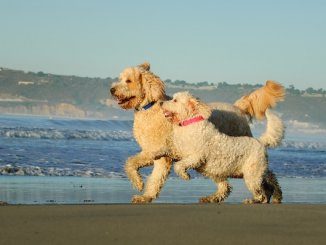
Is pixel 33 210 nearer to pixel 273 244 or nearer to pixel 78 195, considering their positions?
pixel 273 244

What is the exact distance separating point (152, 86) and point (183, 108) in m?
0.89

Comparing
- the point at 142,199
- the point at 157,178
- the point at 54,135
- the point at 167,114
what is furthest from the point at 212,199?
the point at 54,135

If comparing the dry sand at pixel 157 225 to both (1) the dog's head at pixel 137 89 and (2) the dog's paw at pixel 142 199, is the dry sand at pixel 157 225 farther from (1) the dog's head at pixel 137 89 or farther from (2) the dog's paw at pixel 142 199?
(1) the dog's head at pixel 137 89

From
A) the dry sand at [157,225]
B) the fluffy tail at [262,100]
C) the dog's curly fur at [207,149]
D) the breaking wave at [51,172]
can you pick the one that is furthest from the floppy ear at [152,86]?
the breaking wave at [51,172]

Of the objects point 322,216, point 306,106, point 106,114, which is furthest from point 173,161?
point 306,106

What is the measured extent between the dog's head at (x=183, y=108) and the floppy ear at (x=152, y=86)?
0.59 m

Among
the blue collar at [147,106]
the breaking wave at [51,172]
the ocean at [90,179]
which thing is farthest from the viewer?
the breaking wave at [51,172]

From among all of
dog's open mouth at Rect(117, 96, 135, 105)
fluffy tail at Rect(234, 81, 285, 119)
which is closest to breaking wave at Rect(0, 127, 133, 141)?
fluffy tail at Rect(234, 81, 285, 119)

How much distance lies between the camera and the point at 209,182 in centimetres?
1312

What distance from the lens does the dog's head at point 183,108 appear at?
8.54 metres

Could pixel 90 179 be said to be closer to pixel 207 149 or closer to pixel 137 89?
pixel 137 89

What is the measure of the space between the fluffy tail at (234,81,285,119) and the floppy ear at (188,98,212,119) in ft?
4.81

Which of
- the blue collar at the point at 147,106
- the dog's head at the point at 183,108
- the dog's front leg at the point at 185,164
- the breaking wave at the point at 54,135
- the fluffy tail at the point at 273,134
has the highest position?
the dog's head at the point at 183,108

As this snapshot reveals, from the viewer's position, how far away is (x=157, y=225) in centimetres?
608
